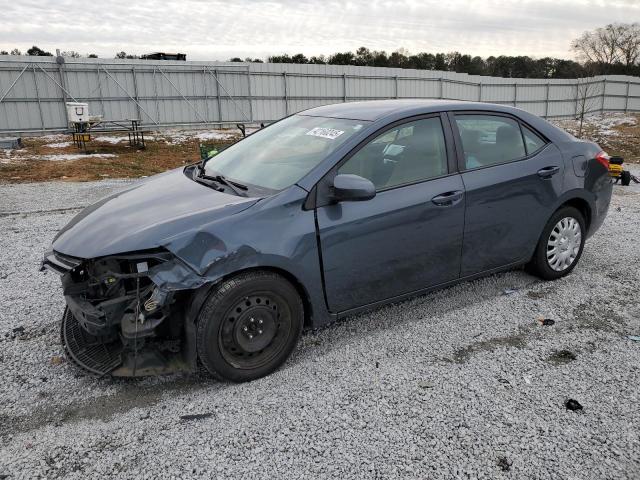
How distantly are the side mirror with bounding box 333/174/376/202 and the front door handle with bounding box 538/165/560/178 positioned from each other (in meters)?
1.84

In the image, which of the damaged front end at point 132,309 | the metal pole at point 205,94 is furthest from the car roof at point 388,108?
the metal pole at point 205,94

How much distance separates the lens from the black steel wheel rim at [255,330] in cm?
298


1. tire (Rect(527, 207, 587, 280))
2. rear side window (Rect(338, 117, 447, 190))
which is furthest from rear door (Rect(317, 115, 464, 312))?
tire (Rect(527, 207, 587, 280))

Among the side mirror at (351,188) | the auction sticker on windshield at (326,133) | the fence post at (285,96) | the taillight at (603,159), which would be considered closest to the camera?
the side mirror at (351,188)

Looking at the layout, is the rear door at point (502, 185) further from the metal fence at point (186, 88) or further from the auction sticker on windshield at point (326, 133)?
the metal fence at point (186, 88)

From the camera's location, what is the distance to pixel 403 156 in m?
3.66

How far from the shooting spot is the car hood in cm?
A: 290

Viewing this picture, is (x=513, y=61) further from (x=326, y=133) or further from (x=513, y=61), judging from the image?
(x=326, y=133)

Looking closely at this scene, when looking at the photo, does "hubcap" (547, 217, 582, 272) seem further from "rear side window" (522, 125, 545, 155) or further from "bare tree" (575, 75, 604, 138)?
"bare tree" (575, 75, 604, 138)

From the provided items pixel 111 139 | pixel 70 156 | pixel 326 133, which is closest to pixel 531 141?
pixel 326 133

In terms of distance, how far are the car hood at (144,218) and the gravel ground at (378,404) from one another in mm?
894

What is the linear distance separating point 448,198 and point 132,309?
2288 millimetres

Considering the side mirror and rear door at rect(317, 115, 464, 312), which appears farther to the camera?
rear door at rect(317, 115, 464, 312)

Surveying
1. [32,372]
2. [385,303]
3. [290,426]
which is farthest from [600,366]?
[32,372]
